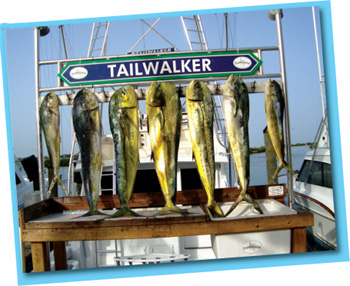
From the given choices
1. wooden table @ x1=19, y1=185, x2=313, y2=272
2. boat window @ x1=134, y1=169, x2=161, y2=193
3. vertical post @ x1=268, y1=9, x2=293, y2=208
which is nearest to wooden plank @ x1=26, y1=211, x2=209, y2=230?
wooden table @ x1=19, y1=185, x2=313, y2=272

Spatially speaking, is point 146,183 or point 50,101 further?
point 146,183

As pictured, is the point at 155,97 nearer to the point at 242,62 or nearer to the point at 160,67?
the point at 160,67

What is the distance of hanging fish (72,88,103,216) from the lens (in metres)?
2.33

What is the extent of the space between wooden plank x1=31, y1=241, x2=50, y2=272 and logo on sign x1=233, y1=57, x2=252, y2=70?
228cm

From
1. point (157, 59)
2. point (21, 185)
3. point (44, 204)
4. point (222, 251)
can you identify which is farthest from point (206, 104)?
point (21, 185)

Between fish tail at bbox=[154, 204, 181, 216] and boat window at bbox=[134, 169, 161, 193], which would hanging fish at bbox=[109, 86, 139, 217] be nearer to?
fish tail at bbox=[154, 204, 181, 216]

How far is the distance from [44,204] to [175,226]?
134 cm

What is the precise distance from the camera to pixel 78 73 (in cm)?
262

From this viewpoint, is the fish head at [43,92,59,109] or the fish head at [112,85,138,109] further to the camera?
the fish head at [43,92,59,109]

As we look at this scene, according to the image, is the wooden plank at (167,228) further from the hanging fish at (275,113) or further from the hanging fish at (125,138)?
the hanging fish at (275,113)

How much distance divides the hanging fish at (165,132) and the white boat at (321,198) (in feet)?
11.6

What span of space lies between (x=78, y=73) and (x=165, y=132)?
1047 mm

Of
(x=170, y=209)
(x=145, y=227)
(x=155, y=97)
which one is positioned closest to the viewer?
(x=145, y=227)

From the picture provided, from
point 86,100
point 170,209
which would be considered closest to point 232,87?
point 170,209
